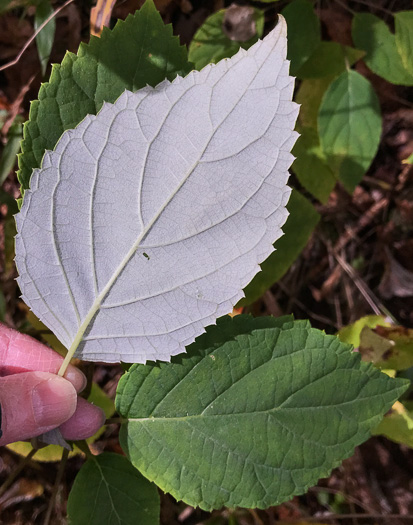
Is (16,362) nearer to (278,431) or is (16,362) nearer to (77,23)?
(278,431)

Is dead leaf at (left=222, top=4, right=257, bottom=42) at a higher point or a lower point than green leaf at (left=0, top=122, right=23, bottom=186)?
higher

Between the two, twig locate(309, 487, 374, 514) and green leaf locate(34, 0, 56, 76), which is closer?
green leaf locate(34, 0, 56, 76)

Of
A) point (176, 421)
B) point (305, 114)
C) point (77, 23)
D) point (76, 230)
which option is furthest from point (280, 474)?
point (77, 23)

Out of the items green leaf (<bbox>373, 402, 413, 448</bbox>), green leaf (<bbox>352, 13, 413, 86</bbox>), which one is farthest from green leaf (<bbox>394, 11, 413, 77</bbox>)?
green leaf (<bbox>373, 402, 413, 448</bbox>)

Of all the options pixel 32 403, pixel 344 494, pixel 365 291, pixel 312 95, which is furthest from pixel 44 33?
pixel 344 494

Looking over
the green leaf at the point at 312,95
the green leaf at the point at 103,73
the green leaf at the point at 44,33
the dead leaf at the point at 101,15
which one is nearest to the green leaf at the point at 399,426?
the green leaf at the point at 312,95

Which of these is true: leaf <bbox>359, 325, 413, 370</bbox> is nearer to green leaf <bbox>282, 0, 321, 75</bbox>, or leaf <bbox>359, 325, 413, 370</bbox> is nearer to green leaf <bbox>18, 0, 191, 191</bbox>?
green leaf <bbox>282, 0, 321, 75</bbox>

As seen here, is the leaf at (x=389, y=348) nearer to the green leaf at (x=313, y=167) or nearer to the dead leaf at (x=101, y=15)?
the green leaf at (x=313, y=167)
